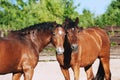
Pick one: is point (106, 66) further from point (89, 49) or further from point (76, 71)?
point (76, 71)

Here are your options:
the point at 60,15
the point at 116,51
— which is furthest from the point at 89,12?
the point at 116,51

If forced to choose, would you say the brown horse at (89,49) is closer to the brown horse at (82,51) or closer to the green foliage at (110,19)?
the brown horse at (82,51)

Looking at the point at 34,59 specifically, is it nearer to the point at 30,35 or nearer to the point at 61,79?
the point at 30,35

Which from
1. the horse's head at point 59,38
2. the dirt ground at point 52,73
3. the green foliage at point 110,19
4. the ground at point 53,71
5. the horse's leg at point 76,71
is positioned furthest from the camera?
the green foliage at point 110,19

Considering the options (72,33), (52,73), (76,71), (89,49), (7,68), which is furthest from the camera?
(52,73)

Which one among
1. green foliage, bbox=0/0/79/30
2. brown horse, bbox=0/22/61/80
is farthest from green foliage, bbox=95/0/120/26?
brown horse, bbox=0/22/61/80

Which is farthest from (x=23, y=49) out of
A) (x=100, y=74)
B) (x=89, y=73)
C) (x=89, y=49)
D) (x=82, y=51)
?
(x=100, y=74)

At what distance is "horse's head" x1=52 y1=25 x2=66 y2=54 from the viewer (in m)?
7.07

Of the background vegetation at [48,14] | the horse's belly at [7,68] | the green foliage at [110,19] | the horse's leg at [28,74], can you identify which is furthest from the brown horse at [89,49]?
the green foliage at [110,19]

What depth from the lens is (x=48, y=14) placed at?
64.1 feet

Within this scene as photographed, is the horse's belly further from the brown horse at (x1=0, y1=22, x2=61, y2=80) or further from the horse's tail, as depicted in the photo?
the horse's tail

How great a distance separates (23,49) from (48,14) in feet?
41.3

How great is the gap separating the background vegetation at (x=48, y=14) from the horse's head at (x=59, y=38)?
11300mm

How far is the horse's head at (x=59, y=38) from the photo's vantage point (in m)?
7.07
